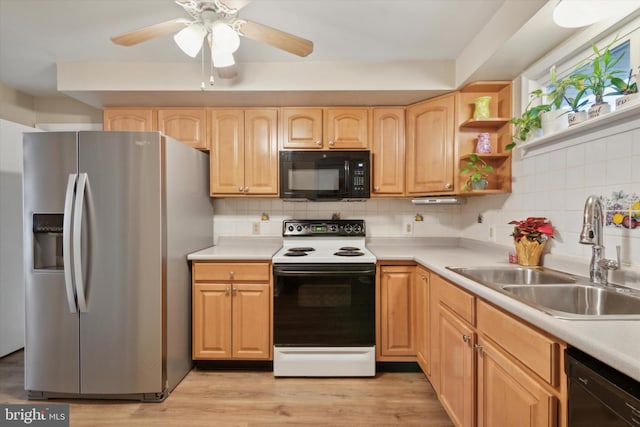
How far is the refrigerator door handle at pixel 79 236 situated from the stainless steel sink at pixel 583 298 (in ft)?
7.59

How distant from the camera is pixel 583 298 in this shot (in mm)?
1336

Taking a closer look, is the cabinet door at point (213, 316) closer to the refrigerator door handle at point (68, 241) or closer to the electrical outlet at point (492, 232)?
the refrigerator door handle at point (68, 241)

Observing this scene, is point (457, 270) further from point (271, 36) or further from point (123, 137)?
point (123, 137)

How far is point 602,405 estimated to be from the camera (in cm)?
74

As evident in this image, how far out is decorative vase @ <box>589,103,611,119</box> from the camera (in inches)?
53.6

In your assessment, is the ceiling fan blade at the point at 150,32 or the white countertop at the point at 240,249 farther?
the white countertop at the point at 240,249

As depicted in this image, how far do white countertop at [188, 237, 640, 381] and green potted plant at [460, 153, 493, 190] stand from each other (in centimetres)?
49

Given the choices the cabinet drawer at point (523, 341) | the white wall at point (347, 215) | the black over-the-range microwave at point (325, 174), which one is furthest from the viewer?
the white wall at point (347, 215)

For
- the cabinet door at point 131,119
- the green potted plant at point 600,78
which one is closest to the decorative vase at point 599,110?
the green potted plant at point 600,78

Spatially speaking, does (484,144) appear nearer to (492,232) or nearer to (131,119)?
(492,232)

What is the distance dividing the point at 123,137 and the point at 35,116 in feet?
6.65

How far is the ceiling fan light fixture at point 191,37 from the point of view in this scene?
1515 mm

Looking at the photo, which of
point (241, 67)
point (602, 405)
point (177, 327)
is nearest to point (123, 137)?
point (241, 67)

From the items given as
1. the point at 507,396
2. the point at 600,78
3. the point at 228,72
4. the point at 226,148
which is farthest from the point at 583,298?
the point at 226,148
